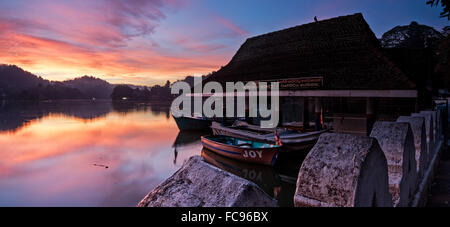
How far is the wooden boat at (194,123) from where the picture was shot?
2980 centimetres

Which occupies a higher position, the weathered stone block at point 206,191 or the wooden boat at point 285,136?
the weathered stone block at point 206,191

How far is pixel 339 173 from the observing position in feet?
6.72

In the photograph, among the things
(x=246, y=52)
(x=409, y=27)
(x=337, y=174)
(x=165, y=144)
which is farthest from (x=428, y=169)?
(x=409, y=27)

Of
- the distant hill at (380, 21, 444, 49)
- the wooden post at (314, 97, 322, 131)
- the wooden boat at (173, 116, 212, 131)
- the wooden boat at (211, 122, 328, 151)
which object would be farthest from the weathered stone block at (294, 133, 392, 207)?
the distant hill at (380, 21, 444, 49)

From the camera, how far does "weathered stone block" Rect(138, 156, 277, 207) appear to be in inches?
50.9

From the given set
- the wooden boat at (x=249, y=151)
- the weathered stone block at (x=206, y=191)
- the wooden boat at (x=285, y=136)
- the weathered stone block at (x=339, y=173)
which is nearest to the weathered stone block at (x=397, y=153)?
the weathered stone block at (x=339, y=173)

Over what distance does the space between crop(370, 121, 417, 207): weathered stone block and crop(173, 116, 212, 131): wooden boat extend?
85.9ft

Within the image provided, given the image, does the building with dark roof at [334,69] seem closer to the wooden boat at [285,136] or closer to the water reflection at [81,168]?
the wooden boat at [285,136]

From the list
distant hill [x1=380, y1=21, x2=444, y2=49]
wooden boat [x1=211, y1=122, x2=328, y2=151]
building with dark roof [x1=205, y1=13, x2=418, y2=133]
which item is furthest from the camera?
distant hill [x1=380, y1=21, x2=444, y2=49]

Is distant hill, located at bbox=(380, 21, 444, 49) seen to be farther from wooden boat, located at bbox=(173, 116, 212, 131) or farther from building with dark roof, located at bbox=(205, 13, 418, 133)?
wooden boat, located at bbox=(173, 116, 212, 131)

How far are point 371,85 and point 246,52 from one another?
11.8 metres

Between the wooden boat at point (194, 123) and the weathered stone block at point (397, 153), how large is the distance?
1030 inches

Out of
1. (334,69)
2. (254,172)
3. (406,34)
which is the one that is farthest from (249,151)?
(406,34)
